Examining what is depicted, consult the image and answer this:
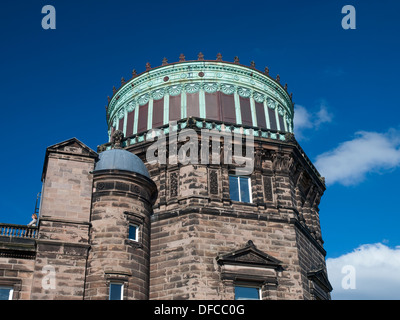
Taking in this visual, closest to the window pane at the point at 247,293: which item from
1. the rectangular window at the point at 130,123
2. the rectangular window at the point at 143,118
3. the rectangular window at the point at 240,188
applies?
the rectangular window at the point at 240,188

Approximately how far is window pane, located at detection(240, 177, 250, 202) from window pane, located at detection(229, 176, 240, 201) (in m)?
0.23

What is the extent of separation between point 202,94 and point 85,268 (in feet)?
41.1

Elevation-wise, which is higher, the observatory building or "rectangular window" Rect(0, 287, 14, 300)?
the observatory building

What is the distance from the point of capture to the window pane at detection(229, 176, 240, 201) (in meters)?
27.6

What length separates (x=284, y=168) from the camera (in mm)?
29031

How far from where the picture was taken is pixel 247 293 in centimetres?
2498

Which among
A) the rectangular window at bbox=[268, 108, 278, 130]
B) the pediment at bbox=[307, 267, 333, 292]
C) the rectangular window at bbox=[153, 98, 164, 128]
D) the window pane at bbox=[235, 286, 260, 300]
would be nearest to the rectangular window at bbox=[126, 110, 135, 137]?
the rectangular window at bbox=[153, 98, 164, 128]

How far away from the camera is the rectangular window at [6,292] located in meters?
22.8

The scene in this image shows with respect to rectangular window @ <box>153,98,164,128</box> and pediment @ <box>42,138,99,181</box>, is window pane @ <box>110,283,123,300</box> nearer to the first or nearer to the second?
pediment @ <box>42,138,99,181</box>

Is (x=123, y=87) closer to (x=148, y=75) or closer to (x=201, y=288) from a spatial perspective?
(x=148, y=75)

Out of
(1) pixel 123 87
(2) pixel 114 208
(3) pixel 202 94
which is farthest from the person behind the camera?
(1) pixel 123 87

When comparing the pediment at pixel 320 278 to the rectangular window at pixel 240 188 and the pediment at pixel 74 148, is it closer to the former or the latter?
the rectangular window at pixel 240 188

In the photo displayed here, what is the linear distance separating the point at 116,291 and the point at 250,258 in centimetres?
630

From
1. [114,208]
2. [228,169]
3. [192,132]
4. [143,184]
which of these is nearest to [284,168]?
[228,169]
